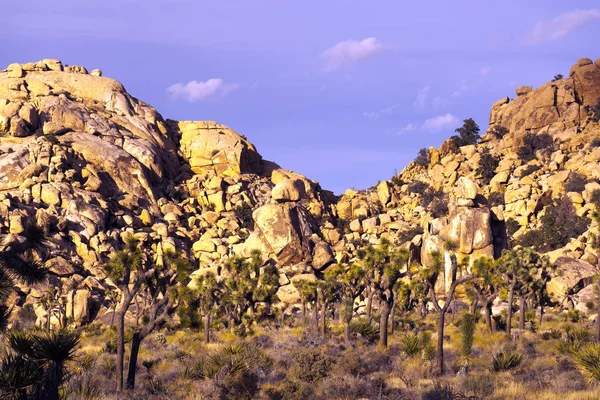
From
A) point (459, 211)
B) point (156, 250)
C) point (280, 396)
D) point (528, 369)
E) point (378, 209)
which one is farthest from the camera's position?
point (378, 209)

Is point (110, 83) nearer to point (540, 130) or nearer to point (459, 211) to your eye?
point (459, 211)

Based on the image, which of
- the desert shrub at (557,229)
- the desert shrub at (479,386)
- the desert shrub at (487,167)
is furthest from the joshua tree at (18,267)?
the desert shrub at (487,167)

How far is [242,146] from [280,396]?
2618 inches

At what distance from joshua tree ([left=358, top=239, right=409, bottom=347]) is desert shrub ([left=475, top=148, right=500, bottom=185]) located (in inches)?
1975

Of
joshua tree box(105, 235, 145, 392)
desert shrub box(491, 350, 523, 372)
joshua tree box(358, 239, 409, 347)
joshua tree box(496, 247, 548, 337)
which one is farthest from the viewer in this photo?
joshua tree box(496, 247, 548, 337)

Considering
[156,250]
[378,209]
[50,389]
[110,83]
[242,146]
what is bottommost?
[50,389]

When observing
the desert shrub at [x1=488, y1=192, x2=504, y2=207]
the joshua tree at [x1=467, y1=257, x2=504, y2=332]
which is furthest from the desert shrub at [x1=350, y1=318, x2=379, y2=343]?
the desert shrub at [x1=488, y1=192, x2=504, y2=207]

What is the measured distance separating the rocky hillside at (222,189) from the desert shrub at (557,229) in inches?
51.4

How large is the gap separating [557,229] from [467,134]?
36.0 m

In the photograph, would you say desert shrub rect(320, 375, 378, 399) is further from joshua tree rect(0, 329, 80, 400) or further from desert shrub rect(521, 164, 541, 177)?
desert shrub rect(521, 164, 541, 177)

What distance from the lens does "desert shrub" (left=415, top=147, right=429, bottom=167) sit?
8812 centimetres

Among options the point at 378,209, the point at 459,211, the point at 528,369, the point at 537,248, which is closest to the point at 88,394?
the point at 528,369

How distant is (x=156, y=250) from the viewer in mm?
59625

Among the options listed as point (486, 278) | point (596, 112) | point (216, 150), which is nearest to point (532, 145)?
point (596, 112)
